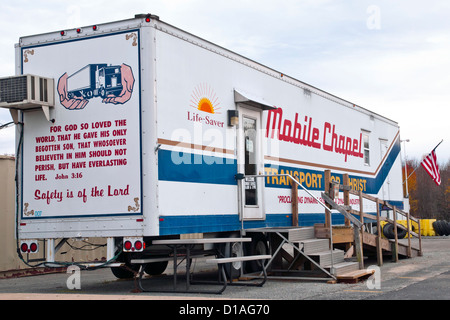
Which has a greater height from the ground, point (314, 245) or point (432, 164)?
point (432, 164)

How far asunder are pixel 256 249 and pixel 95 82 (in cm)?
418

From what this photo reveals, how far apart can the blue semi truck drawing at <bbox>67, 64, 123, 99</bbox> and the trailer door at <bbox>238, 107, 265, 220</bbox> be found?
8.55ft

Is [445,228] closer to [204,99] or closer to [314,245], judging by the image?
[314,245]

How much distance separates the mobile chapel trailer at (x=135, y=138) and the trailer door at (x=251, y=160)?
0.07 ft

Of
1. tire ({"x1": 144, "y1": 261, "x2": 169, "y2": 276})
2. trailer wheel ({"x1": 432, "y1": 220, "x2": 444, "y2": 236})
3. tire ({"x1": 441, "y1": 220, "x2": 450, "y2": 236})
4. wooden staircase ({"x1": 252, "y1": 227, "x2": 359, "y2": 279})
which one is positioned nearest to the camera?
wooden staircase ({"x1": 252, "y1": 227, "x2": 359, "y2": 279})

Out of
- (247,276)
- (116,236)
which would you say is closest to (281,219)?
(247,276)

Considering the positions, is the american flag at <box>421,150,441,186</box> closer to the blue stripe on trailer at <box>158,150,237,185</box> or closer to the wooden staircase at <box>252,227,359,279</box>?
the wooden staircase at <box>252,227,359,279</box>

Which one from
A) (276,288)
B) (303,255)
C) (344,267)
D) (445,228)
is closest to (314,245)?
(303,255)

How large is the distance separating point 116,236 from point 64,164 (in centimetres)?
142

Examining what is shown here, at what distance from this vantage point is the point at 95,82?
9086 millimetres

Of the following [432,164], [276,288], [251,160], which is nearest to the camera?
[276,288]

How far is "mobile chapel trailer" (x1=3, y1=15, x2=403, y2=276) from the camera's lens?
28.5ft

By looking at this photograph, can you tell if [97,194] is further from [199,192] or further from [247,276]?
[247,276]

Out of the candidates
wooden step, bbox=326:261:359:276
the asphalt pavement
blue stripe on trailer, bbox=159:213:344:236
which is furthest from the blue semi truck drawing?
wooden step, bbox=326:261:359:276
